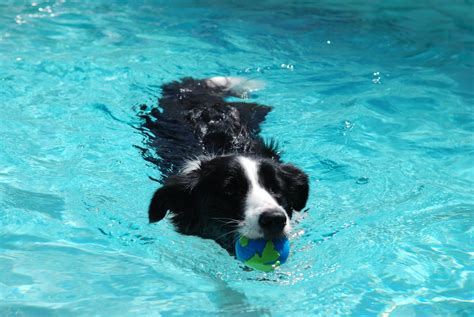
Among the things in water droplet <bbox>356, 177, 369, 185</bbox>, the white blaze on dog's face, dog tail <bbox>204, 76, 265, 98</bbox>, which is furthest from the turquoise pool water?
the white blaze on dog's face

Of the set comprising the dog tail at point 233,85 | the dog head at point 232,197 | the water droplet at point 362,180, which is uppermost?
the dog head at point 232,197

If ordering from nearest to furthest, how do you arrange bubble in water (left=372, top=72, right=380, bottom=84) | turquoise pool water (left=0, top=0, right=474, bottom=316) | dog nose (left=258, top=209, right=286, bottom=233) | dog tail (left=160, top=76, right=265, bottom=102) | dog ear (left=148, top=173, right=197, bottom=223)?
dog nose (left=258, top=209, right=286, bottom=233) → turquoise pool water (left=0, top=0, right=474, bottom=316) → dog ear (left=148, top=173, right=197, bottom=223) → dog tail (left=160, top=76, right=265, bottom=102) → bubble in water (left=372, top=72, right=380, bottom=84)

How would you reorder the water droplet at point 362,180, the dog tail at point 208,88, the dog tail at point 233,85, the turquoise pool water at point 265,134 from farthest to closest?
the dog tail at point 233,85 → the dog tail at point 208,88 → the water droplet at point 362,180 → the turquoise pool water at point 265,134

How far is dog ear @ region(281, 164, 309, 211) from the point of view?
4.05 m

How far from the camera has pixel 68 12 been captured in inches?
376

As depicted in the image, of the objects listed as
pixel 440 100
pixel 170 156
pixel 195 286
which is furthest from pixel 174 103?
pixel 440 100

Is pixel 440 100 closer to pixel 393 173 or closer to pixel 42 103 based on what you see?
pixel 393 173

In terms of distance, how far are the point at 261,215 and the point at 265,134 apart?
2.37 metres

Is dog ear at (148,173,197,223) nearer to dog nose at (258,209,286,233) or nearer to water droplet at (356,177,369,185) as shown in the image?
dog nose at (258,209,286,233)

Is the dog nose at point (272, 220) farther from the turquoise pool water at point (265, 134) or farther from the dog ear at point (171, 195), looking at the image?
the dog ear at point (171, 195)

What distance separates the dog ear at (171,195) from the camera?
13.1 ft

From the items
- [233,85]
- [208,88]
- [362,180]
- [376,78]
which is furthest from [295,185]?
[376,78]

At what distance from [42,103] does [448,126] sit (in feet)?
11.8

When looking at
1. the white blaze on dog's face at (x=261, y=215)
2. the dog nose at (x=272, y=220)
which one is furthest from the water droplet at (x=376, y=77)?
the dog nose at (x=272, y=220)
